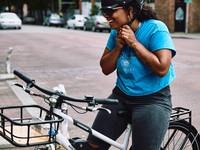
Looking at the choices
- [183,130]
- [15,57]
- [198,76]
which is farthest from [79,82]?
[183,130]

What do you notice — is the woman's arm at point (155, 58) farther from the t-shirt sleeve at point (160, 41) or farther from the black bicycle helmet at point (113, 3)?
the black bicycle helmet at point (113, 3)

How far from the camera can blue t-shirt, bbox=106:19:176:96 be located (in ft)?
9.87

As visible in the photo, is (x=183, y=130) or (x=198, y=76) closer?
(x=183, y=130)

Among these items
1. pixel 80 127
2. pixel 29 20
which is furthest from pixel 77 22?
pixel 80 127

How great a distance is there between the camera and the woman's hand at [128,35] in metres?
2.95

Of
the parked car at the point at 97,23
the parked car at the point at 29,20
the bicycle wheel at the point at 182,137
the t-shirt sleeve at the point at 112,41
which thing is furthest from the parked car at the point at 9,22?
the t-shirt sleeve at the point at 112,41

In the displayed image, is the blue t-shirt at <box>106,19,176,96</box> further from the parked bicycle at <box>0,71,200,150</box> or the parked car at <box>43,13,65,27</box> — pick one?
the parked car at <box>43,13,65,27</box>

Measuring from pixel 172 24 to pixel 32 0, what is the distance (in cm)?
3445

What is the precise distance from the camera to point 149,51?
2982 millimetres

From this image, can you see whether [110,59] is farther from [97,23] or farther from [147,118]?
[97,23]

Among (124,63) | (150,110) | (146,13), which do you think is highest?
(146,13)

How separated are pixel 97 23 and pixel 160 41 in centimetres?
3694

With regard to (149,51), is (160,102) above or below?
below

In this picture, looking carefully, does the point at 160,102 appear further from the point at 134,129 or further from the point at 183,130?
the point at 183,130
